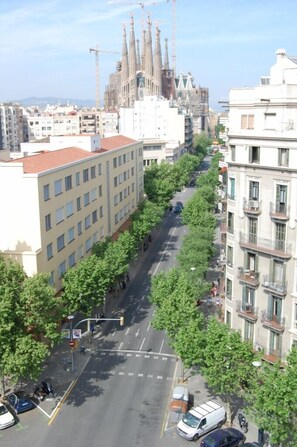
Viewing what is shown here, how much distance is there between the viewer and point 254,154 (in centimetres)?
3806

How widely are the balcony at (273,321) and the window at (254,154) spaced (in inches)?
462

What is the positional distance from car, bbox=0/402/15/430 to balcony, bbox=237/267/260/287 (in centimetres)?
2079

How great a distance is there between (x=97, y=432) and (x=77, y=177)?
104 feet

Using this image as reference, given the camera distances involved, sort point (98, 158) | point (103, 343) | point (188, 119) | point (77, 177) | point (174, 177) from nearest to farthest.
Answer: point (103, 343) < point (77, 177) < point (98, 158) < point (174, 177) < point (188, 119)

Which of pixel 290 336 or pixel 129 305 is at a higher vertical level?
pixel 290 336

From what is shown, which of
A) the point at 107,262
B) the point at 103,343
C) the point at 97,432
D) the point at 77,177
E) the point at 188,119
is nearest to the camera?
the point at 97,432

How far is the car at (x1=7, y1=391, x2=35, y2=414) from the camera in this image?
3975cm

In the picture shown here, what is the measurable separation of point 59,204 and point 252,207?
2364cm

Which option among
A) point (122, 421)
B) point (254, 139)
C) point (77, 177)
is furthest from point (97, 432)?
point (77, 177)

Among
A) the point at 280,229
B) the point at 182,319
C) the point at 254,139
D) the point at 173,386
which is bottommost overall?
the point at 173,386

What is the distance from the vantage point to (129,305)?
6194 cm

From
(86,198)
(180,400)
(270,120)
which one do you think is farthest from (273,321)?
(86,198)

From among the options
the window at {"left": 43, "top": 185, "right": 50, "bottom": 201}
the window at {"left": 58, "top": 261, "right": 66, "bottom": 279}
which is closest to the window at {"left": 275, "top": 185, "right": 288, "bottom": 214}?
the window at {"left": 43, "top": 185, "right": 50, "bottom": 201}

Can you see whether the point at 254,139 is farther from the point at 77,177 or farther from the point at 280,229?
the point at 77,177
